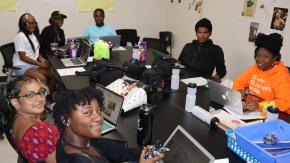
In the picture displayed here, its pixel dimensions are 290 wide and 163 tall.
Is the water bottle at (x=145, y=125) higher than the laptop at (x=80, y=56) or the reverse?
the reverse

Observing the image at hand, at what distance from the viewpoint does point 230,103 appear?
2.11m

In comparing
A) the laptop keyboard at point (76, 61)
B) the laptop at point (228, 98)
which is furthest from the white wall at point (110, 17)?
the laptop at point (228, 98)

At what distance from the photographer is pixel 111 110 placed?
6.39 feet

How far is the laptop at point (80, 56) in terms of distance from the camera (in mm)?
3260

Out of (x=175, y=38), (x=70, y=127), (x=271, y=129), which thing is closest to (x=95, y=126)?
(x=70, y=127)

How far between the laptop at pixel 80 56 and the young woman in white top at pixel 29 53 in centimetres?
51

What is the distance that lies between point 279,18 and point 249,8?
0.49 m

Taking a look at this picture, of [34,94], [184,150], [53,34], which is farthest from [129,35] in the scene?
[184,150]

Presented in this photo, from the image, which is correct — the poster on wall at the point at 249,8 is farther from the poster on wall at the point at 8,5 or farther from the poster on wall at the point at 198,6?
the poster on wall at the point at 8,5

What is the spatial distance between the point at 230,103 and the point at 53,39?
2.81m

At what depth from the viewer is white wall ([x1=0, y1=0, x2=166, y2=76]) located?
4715 millimetres

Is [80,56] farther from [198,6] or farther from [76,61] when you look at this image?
[198,6]

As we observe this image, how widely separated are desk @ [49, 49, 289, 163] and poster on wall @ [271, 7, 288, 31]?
151 cm

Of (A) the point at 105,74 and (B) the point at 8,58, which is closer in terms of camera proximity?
(A) the point at 105,74
